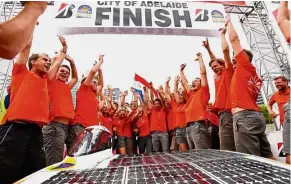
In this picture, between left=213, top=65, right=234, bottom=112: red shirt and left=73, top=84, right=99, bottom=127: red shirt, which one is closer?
left=213, top=65, right=234, bottom=112: red shirt

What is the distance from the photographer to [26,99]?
8.46 feet

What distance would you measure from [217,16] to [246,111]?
379cm

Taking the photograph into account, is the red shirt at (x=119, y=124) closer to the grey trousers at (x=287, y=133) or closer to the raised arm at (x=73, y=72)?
the raised arm at (x=73, y=72)

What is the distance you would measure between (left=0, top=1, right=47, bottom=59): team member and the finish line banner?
4.39 meters

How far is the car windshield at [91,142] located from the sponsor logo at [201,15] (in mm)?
4017

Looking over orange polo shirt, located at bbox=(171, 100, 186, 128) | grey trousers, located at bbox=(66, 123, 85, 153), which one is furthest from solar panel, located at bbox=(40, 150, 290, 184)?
orange polo shirt, located at bbox=(171, 100, 186, 128)

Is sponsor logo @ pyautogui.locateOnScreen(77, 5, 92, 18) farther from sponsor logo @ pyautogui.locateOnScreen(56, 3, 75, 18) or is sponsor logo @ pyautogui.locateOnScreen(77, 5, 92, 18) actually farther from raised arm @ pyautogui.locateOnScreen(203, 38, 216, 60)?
raised arm @ pyautogui.locateOnScreen(203, 38, 216, 60)

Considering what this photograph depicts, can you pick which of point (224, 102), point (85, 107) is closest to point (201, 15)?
point (224, 102)

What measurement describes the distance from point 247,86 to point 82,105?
110 inches

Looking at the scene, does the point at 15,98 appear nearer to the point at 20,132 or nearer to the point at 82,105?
the point at 20,132

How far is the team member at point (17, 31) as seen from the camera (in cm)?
106

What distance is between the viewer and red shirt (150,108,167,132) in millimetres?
7082

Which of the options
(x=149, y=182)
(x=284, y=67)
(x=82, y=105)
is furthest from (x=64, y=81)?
(x=284, y=67)

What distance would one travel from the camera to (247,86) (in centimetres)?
292
